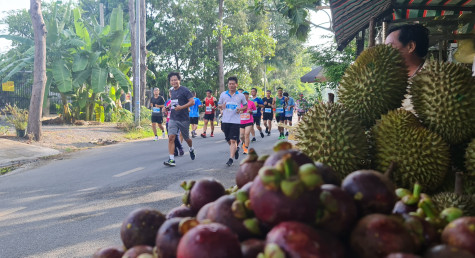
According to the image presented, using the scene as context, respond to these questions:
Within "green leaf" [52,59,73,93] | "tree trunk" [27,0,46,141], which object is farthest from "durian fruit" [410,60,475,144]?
"green leaf" [52,59,73,93]

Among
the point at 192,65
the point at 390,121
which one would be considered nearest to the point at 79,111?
the point at 192,65

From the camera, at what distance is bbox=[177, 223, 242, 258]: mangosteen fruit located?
0.95 meters

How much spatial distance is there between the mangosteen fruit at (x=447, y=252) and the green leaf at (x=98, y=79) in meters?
18.1

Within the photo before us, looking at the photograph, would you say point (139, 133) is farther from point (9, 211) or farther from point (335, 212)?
point (335, 212)

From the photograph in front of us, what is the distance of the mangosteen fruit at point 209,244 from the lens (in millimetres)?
949

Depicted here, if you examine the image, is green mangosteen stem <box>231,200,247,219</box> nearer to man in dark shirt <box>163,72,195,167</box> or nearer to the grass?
man in dark shirt <box>163,72,195,167</box>

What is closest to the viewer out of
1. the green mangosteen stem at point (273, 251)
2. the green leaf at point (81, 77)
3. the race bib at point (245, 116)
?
the green mangosteen stem at point (273, 251)

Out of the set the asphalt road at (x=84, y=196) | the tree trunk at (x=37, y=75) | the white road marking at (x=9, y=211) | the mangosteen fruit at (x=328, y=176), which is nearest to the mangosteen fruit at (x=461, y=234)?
the mangosteen fruit at (x=328, y=176)

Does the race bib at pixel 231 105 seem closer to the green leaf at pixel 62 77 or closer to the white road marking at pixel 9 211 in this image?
the white road marking at pixel 9 211

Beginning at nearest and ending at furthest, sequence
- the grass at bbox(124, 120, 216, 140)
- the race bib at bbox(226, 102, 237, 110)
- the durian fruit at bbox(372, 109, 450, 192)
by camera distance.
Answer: the durian fruit at bbox(372, 109, 450, 192), the race bib at bbox(226, 102, 237, 110), the grass at bbox(124, 120, 216, 140)

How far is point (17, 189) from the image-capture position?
7.21 m

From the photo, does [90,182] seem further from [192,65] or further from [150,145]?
[192,65]

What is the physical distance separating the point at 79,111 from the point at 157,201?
16.3 meters

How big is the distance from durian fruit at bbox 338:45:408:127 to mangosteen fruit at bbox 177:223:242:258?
1.57 meters
